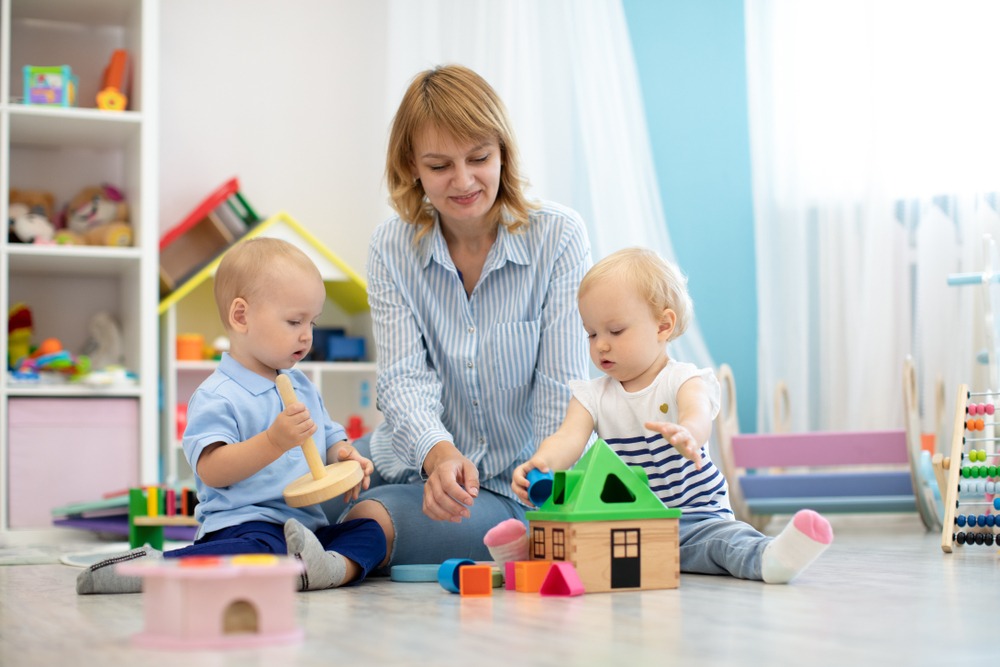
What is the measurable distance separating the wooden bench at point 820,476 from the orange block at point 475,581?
1.32 meters

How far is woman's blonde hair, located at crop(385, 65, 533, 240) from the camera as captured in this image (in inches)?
61.9

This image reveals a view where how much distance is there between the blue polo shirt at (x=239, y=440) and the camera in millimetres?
1461

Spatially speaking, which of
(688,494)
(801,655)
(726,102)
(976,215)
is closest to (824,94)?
(726,102)

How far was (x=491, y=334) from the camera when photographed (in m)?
1.71

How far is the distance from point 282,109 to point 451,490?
2257 millimetres

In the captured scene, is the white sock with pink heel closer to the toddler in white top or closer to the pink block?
the toddler in white top

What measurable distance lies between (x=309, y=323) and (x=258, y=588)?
65cm

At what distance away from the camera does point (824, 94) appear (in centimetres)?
294

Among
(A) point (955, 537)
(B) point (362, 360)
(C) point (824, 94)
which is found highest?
(C) point (824, 94)

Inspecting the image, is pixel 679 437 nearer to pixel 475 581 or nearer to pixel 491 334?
pixel 475 581

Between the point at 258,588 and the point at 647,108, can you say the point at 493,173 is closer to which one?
the point at 258,588

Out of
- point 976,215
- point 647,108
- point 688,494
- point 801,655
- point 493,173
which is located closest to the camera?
point 801,655

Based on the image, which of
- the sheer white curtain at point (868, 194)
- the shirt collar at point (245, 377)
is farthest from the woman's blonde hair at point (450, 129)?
the sheer white curtain at point (868, 194)

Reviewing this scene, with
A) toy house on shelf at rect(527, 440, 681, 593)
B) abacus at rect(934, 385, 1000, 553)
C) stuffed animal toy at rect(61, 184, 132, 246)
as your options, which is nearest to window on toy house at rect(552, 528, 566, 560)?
toy house on shelf at rect(527, 440, 681, 593)
